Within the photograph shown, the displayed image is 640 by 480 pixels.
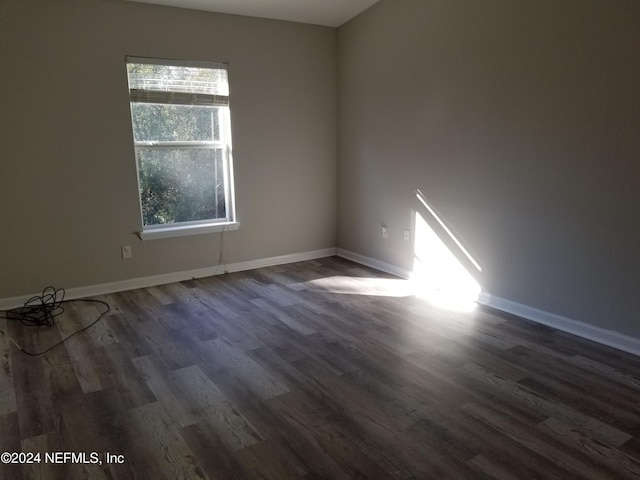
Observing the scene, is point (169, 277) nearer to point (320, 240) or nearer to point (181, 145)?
point (181, 145)

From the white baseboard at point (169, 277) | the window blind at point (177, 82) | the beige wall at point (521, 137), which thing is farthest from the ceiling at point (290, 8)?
the white baseboard at point (169, 277)

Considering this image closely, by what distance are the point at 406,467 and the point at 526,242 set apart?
2.04 meters

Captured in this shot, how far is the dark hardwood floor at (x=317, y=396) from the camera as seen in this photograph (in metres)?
1.87

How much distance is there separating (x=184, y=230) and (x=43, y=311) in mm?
1318

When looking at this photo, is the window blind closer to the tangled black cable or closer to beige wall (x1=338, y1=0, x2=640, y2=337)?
→ beige wall (x1=338, y1=0, x2=640, y2=337)

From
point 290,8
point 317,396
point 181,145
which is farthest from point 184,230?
point 317,396

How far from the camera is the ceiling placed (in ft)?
13.1

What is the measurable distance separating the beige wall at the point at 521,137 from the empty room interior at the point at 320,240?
0.05 feet

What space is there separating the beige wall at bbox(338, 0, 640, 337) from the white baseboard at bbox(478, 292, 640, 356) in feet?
0.16

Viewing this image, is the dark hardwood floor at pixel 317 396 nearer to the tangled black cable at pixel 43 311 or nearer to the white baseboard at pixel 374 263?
the tangled black cable at pixel 43 311

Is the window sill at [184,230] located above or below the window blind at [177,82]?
below

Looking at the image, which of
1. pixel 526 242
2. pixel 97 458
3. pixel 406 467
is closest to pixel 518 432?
pixel 406 467

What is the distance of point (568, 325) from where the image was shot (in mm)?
3096

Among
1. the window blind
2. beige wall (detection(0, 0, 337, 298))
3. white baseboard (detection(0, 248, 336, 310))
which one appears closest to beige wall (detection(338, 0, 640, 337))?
beige wall (detection(0, 0, 337, 298))
